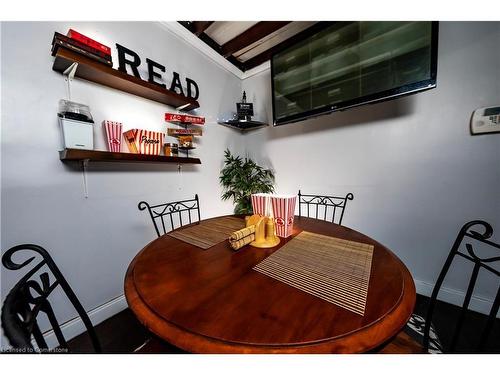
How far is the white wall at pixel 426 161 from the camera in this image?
55.0 inches

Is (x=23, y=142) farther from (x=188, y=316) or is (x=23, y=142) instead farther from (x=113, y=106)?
(x=188, y=316)

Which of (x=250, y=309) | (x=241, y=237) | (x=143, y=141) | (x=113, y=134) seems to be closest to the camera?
(x=250, y=309)

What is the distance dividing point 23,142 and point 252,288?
1.61 meters

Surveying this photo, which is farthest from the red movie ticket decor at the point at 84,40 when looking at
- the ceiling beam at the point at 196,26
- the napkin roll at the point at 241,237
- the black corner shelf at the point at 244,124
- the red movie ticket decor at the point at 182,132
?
the napkin roll at the point at 241,237

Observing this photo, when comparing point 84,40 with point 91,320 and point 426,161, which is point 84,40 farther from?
point 426,161

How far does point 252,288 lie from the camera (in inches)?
23.1

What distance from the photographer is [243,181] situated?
243cm

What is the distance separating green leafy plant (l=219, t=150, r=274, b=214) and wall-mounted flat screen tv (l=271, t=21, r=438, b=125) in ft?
2.60

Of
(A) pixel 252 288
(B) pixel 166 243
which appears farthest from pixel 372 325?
(B) pixel 166 243

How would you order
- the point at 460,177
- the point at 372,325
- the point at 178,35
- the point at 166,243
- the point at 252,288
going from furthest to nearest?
the point at 178,35
the point at 460,177
the point at 166,243
the point at 252,288
the point at 372,325

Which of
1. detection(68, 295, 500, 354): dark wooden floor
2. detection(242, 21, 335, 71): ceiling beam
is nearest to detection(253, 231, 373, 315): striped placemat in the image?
detection(68, 295, 500, 354): dark wooden floor

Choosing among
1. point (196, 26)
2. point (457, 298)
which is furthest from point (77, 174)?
point (457, 298)

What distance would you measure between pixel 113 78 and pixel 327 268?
1.88 meters

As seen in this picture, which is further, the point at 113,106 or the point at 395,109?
the point at 395,109
